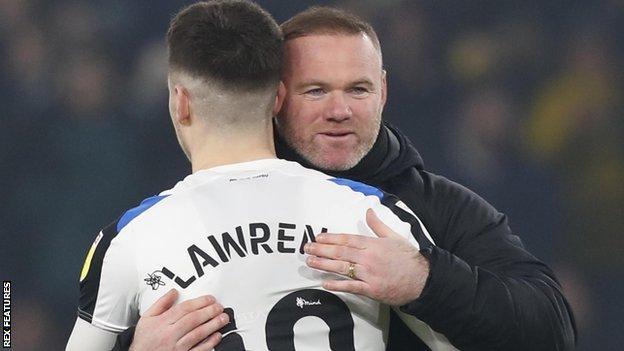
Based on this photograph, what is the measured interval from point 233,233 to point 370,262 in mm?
252

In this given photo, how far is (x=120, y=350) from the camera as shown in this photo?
192 cm

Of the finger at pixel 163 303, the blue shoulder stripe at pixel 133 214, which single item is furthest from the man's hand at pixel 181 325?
the blue shoulder stripe at pixel 133 214

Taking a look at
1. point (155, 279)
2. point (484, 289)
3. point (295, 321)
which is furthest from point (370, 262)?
point (155, 279)

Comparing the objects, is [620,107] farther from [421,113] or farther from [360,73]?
[360,73]

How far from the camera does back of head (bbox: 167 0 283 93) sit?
6.65 feet

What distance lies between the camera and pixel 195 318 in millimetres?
1847

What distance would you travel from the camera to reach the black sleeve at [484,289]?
1954 mm

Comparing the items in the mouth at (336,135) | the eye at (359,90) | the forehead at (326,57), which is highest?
the forehead at (326,57)

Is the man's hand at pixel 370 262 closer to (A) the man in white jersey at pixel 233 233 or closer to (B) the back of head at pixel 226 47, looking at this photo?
(A) the man in white jersey at pixel 233 233

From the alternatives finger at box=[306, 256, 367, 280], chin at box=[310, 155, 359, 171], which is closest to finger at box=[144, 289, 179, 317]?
finger at box=[306, 256, 367, 280]

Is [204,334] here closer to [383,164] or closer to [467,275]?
[467,275]

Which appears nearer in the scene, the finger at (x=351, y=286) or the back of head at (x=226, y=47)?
the finger at (x=351, y=286)

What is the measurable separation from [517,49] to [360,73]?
7.39ft

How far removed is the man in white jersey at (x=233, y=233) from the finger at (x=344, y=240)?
0.03 m
